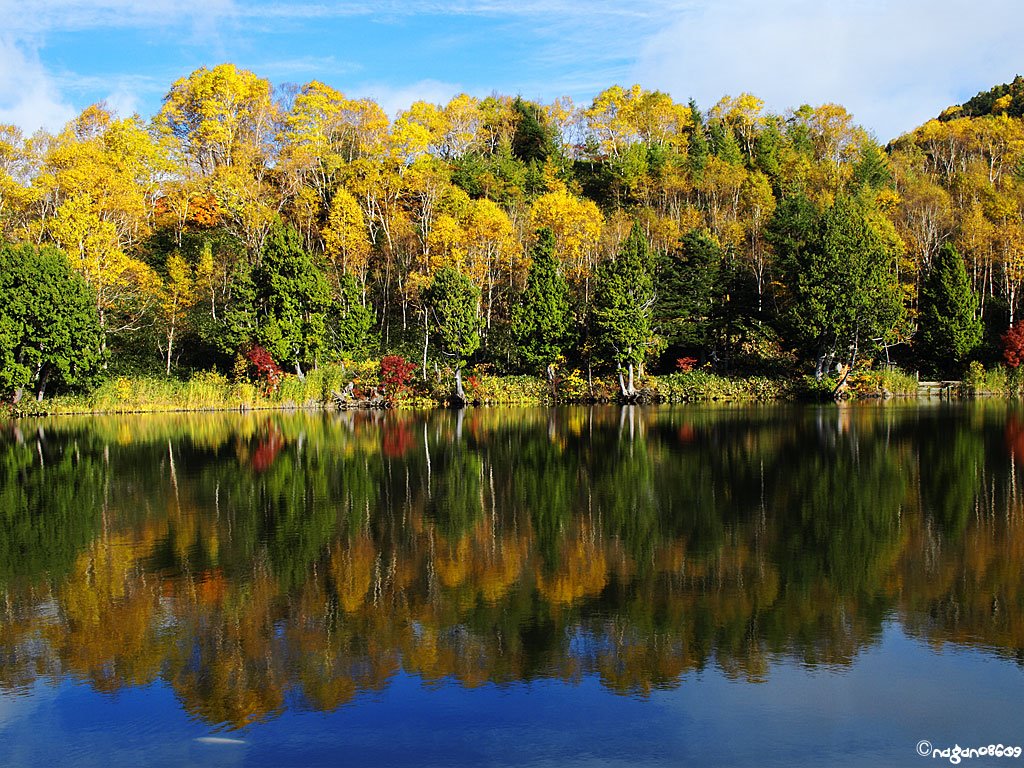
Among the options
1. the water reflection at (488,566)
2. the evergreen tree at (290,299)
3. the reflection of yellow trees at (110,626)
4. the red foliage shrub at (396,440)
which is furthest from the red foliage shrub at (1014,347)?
the reflection of yellow trees at (110,626)

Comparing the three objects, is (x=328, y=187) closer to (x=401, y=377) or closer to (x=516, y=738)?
(x=401, y=377)

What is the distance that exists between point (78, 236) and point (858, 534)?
131 ft

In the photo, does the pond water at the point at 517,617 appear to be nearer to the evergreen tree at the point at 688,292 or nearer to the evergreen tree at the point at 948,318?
the evergreen tree at the point at 688,292

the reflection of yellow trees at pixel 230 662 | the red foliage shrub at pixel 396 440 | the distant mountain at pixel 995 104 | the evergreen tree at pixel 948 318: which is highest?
the distant mountain at pixel 995 104

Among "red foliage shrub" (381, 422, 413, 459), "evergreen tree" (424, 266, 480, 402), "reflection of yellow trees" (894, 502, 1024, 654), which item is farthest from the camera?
"evergreen tree" (424, 266, 480, 402)

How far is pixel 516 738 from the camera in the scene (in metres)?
6.20

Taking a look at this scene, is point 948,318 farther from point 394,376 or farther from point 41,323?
point 41,323

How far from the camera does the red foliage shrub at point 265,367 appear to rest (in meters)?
40.1

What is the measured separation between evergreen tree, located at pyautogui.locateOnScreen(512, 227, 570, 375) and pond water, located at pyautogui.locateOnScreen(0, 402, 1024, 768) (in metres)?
25.4

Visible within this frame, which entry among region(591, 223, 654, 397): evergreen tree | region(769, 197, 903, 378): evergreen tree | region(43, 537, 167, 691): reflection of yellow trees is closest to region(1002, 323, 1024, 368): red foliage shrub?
region(769, 197, 903, 378): evergreen tree

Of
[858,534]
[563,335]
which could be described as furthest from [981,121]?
[858,534]

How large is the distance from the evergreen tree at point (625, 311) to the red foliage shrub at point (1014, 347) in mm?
16858

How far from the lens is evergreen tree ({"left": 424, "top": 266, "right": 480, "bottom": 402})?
41312 millimetres

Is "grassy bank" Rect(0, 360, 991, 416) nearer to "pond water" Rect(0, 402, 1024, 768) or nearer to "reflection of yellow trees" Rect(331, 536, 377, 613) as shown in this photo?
"pond water" Rect(0, 402, 1024, 768)
